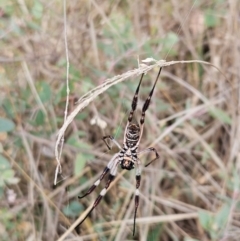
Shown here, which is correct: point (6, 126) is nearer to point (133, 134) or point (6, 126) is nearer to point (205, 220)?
point (133, 134)

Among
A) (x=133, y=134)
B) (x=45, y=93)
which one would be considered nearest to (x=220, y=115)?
(x=45, y=93)

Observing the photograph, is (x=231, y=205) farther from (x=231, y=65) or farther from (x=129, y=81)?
(x=231, y=65)

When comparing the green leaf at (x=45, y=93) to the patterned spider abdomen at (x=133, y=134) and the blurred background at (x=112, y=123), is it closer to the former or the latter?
the blurred background at (x=112, y=123)

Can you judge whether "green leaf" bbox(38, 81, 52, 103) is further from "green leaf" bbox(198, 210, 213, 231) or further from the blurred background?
"green leaf" bbox(198, 210, 213, 231)

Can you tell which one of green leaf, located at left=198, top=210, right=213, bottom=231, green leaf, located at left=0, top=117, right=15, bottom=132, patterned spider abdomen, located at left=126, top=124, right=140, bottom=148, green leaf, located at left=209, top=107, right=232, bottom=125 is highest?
green leaf, located at left=209, top=107, right=232, bottom=125

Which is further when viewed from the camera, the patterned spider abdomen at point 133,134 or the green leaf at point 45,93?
the green leaf at point 45,93

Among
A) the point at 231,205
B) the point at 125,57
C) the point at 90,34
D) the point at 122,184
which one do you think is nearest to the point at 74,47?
the point at 90,34

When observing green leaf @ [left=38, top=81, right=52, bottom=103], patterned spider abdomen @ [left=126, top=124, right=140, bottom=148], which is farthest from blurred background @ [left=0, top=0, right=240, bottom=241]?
patterned spider abdomen @ [left=126, top=124, right=140, bottom=148]

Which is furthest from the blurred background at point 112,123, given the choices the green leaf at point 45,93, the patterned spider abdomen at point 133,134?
the patterned spider abdomen at point 133,134
